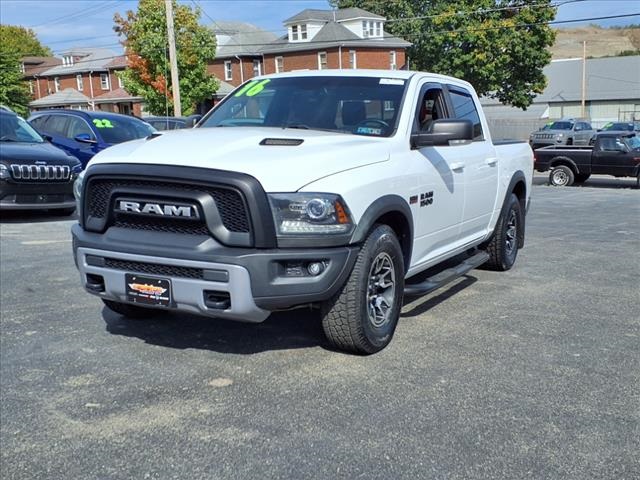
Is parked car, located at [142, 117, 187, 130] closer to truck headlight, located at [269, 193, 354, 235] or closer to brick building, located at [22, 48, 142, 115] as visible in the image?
truck headlight, located at [269, 193, 354, 235]

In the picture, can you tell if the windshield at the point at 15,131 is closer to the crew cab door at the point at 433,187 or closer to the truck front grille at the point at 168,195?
the truck front grille at the point at 168,195

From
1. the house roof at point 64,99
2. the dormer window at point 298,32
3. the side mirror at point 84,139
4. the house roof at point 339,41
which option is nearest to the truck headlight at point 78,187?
the side mirror at point 84,139

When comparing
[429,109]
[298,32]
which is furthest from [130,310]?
[298,32]

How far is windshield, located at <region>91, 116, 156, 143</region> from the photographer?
1314cm

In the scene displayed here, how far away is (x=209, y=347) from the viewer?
4.73 meters

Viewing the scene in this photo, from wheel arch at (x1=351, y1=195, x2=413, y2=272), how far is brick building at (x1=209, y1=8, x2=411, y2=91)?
43.3 metres

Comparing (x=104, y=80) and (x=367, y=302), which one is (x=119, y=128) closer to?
(x=367, y=302)

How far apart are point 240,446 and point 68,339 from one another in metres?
2.18

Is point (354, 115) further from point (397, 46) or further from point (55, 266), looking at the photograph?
point (397, 46)

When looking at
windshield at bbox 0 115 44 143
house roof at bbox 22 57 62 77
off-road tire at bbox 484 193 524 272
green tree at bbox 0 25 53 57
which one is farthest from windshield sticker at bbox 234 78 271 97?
green tree at bbox 0 25 53 57

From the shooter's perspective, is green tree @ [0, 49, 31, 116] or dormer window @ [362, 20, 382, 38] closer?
dormer window @ [362, 20, 382, 38]

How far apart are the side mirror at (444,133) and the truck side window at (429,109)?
0.13m

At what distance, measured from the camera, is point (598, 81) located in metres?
72.1

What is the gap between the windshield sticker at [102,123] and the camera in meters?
13.2
